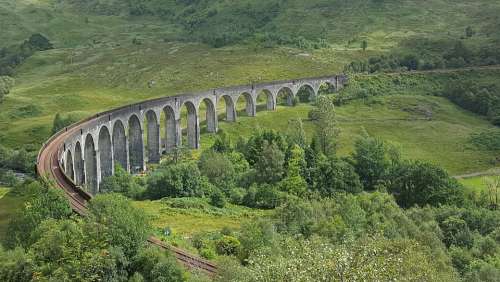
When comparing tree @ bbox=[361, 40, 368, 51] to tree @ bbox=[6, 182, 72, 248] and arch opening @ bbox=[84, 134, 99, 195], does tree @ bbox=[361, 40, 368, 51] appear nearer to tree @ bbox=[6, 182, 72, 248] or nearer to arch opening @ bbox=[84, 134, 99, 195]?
arch opening @ bbox=[84, 134, 99, 195]

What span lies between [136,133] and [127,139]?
492 cm

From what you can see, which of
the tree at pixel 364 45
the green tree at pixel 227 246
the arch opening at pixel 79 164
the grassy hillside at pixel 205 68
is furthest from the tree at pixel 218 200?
the tree at pixel 364 45

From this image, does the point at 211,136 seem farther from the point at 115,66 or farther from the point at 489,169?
the point at 115,66

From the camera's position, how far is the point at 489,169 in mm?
98500

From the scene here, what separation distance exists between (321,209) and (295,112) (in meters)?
68.9

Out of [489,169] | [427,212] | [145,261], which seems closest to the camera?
[145,261]

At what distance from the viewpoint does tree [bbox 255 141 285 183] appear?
78.8 m

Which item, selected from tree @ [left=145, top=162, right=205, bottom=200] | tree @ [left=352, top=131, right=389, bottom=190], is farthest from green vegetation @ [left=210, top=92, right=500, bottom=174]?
tree @ [left=145, top=162, right=205, bottom=200]

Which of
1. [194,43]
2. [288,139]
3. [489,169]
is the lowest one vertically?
[489,169]

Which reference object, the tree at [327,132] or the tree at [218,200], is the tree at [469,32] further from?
the tree at [218,200]

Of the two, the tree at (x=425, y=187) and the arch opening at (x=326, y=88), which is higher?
the arch opening at (x=326, y=88)

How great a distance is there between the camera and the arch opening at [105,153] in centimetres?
8362

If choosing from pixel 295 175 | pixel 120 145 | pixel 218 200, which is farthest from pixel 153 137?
pixel 218 200

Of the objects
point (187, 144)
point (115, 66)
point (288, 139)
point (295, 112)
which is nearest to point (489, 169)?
point (288, 139)
